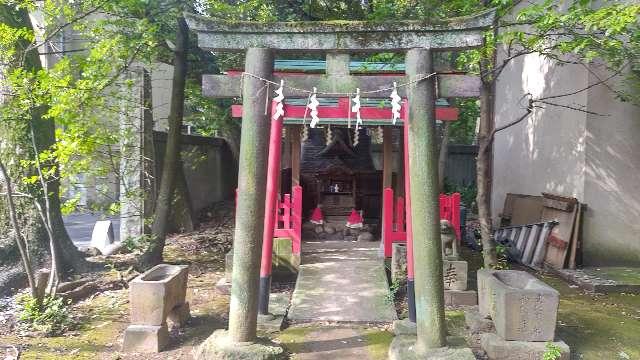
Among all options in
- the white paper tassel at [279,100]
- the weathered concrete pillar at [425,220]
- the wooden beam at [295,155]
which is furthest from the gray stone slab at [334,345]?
the wooden beam at [295,155]

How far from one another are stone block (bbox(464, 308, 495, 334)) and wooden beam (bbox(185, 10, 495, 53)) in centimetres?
345

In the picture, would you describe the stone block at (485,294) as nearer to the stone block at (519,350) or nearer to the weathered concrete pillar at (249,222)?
the stone block at (519,350)

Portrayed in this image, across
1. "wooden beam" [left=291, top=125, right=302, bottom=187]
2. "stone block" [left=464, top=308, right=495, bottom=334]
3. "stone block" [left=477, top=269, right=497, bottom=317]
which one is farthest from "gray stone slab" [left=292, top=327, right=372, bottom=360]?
"wooden beam" [left=291, top=125, right=302, bottom=187]

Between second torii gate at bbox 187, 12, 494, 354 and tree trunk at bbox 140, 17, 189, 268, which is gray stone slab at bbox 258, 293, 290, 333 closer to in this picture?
second torii gate at bbox 187, 12, 494, 354

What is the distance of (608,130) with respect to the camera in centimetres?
1003

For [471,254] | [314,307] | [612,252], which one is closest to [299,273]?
[314,307]

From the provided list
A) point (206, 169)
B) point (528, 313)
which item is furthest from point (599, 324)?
point (206, 169)

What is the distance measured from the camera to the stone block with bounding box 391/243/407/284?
8438 mm

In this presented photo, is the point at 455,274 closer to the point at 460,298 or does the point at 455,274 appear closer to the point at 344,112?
the point at 460,298

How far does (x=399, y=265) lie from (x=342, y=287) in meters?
1.09

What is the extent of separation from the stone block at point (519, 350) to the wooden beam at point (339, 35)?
10.9ft

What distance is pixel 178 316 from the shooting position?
21.6 ft

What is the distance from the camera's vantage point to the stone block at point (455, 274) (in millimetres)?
7922

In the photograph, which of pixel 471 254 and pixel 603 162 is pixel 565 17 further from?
pixel 471 254
